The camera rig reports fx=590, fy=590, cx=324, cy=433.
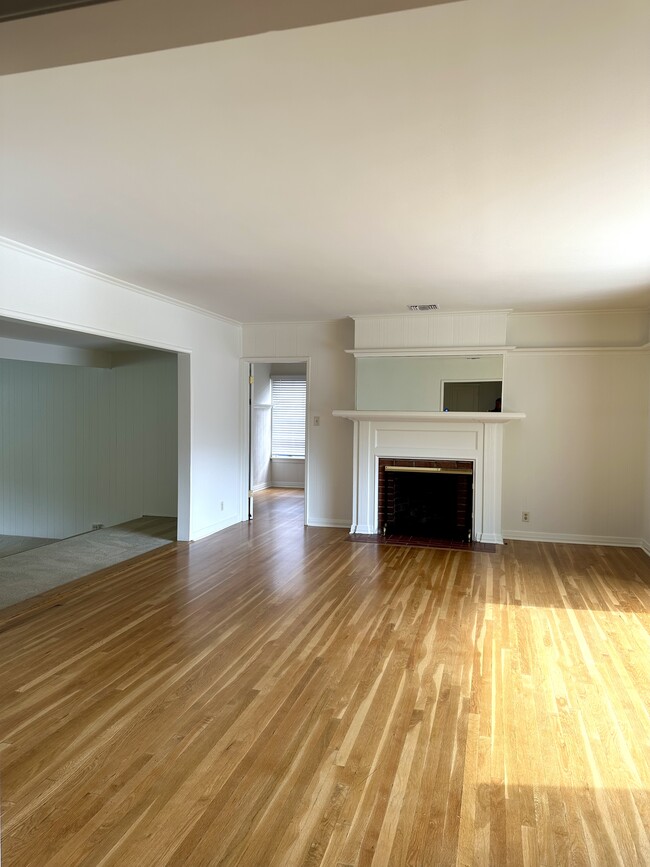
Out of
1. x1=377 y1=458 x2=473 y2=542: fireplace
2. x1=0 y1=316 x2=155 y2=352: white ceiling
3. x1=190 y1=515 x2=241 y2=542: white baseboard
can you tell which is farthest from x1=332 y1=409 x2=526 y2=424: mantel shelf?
x1=0 y1=316 x2=155 y2=352: white ceiling

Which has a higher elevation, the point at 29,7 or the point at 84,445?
the point at 29,7

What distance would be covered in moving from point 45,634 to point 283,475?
26.3 feet

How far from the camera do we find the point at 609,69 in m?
1.98

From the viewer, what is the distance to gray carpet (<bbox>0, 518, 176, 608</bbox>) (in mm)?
5039

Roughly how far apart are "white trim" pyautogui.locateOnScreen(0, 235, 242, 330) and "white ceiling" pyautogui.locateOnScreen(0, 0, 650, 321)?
0.42 ft

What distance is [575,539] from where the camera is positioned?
22.6 ft

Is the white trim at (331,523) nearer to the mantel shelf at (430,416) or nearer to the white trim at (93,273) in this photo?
the mantel shelf at (430,416)

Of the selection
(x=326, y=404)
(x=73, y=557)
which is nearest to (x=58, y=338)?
(x=73, y=557)

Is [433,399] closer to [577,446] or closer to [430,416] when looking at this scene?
[430,416]

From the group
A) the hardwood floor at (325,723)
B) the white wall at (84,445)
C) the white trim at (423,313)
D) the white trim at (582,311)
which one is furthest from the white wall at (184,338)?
the white trim at (582,311)

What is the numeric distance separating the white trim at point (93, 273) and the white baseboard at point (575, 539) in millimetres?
4481

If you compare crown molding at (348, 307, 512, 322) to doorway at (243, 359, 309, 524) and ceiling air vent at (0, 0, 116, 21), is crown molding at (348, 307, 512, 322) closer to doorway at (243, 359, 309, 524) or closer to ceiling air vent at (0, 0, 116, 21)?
doorway at (243, 359, 309, 524)

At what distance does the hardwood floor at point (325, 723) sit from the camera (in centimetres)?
209

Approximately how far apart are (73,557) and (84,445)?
3019 mm
